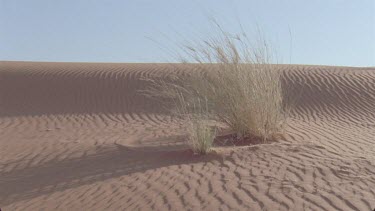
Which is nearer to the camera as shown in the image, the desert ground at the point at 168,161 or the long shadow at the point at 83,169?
the desert ground at the point at 168,161

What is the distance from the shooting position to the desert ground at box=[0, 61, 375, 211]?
6.07m

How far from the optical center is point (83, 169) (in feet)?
26.4

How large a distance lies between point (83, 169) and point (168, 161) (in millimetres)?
1363

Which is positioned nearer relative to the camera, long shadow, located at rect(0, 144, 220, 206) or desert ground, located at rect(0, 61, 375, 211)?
desert ground, located at rect(0, 61, 375, 211)

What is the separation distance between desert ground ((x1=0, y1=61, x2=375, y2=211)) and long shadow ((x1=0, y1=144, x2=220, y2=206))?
0.06ft

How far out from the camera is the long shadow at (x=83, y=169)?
7254 mm

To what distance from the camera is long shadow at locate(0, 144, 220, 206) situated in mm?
7254

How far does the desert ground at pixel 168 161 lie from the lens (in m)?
6.07

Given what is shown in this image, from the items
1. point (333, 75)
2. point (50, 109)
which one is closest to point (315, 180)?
point (50, 109)

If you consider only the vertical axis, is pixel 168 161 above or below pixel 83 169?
above

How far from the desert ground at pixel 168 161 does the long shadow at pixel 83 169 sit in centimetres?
2

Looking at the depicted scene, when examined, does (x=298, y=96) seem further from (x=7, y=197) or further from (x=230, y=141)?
(x=7, y=197)

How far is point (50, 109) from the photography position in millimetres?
15977

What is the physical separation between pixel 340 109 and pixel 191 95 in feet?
21.2
